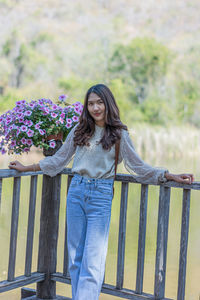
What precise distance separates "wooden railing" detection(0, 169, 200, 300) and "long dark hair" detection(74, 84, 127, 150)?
11.7 inches

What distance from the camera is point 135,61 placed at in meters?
25.7

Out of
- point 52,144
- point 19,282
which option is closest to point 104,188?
point 52,144

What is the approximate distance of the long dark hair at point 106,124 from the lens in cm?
243

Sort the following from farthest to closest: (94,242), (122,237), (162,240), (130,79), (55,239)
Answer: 1. (130,79)
2. (55,239)
3. (122,237)
4. (162,240)
5. (94,242)

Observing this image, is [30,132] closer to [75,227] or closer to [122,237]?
[75,227]

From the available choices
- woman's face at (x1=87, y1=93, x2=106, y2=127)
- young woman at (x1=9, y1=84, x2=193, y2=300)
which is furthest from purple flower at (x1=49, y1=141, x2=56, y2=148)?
woman's face at (x1=87, y1=93, x2=106, y2=127)

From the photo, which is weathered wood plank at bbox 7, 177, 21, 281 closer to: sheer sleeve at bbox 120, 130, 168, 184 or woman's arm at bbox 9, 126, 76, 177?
woman's arm at bbox 9, 126, 76, 177

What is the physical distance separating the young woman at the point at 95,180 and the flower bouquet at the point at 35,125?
35 centimetres

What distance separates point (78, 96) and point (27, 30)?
19.1m

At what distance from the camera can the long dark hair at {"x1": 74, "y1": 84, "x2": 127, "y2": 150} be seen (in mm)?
2430

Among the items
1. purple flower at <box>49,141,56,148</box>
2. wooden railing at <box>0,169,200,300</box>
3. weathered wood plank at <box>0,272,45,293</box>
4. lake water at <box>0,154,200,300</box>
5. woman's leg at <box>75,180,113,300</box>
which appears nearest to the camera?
woman's leg at <box>75,180,113,300</box>

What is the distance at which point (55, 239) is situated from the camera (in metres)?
2.99

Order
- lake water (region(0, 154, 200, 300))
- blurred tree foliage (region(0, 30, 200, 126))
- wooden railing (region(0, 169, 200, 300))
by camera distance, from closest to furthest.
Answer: wooden railing (region(0, 169, 200, 300)) < lake water (region(0, 154, 200, 300)) < blurred tree foliage (region(0, 30, 200, 126))

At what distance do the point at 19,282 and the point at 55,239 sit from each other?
13.9 inches
